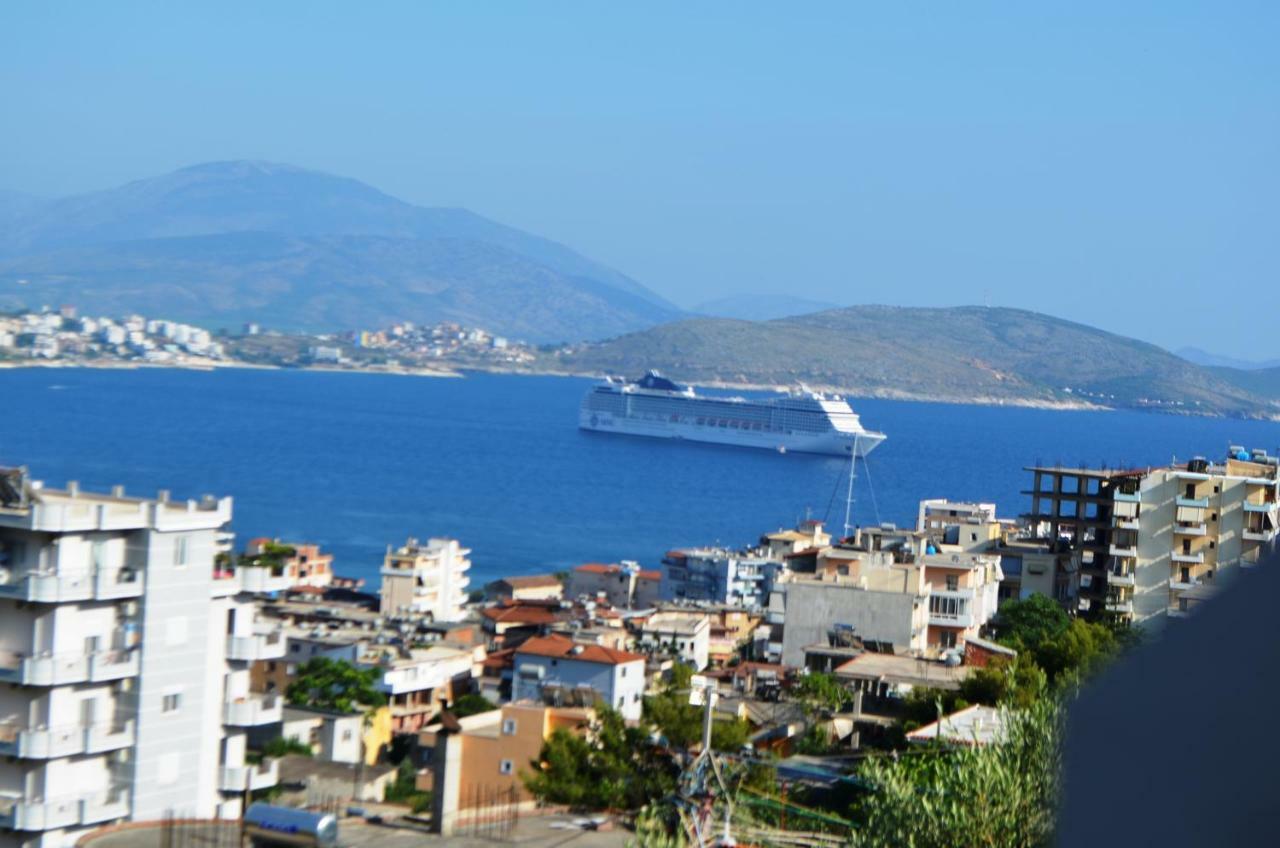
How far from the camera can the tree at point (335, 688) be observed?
10.3 metres

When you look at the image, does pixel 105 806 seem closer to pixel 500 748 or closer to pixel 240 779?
pixel 240 779

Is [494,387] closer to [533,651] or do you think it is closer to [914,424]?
[914,424]

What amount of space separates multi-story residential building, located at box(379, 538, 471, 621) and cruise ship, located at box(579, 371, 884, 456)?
3457 centimetres

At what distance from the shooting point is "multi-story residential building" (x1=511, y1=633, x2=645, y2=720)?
11094 mm

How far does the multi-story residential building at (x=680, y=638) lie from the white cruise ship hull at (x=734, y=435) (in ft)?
124

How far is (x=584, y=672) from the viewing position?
1125 centimetres

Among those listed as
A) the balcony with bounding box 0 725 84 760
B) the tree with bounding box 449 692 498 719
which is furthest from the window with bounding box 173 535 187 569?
the tree with bounding box 449 692 498 719

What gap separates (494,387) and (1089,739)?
311 ft

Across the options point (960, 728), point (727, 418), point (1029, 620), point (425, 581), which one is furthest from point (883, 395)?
point (960, 728)

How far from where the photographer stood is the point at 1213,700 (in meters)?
0.36

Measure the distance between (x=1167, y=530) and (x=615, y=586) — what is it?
25.7 feet

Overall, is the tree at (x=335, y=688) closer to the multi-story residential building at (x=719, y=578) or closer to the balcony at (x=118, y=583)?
the balcony at (x=118, y=583)

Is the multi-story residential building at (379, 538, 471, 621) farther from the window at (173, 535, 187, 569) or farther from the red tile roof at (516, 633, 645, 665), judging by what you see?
the window at (173, 535, 187, 569)

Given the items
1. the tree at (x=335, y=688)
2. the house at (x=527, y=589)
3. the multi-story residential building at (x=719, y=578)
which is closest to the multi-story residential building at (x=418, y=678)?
the tree at (x=335, y=688)
